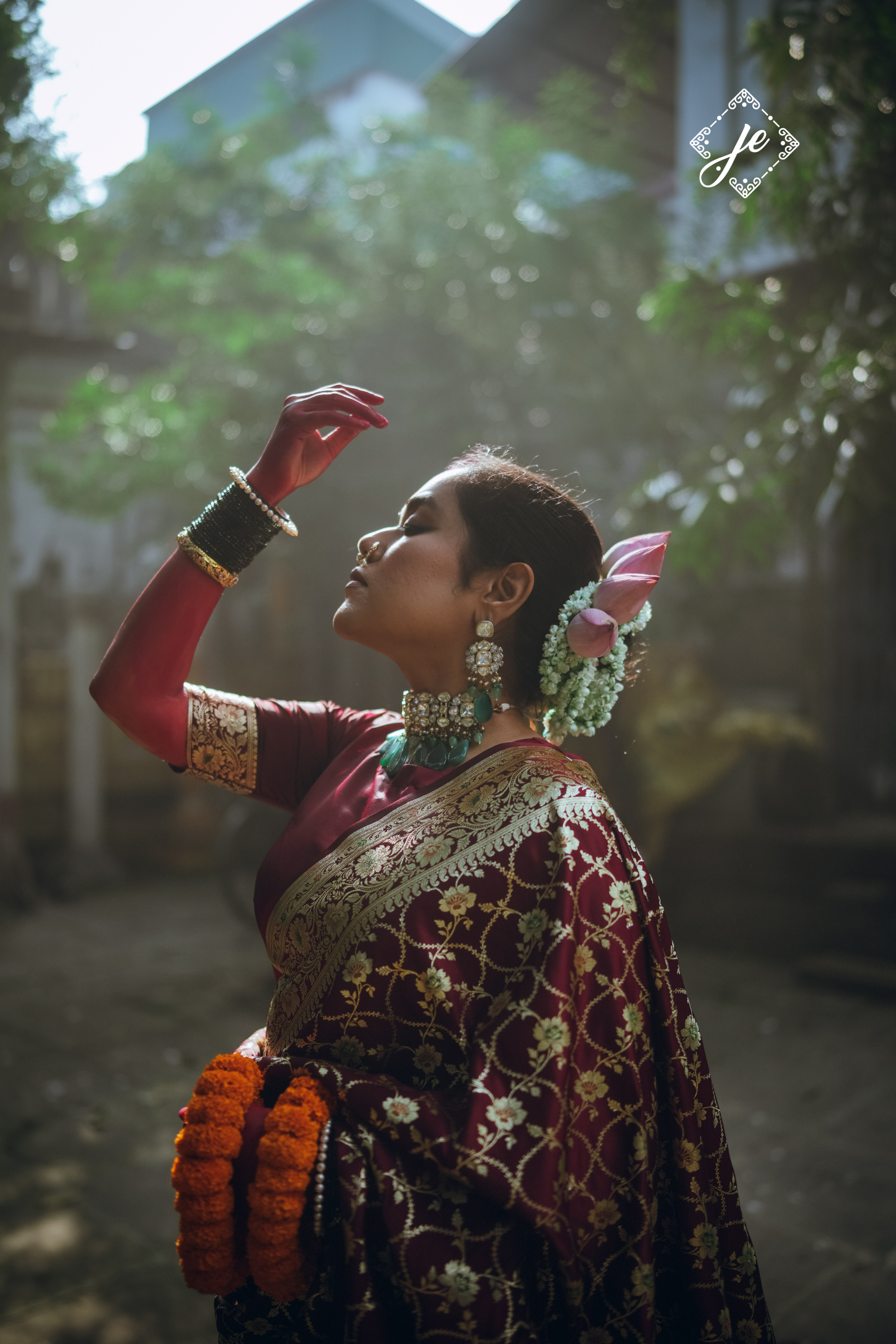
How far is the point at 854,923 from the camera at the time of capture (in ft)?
18.8

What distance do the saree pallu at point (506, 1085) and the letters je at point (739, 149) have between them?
1.59m

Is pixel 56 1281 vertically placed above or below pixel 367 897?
below

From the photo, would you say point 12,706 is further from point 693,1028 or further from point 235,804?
point 693,1028

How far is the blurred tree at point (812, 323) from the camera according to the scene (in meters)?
2.74

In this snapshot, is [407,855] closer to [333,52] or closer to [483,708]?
[483,708]

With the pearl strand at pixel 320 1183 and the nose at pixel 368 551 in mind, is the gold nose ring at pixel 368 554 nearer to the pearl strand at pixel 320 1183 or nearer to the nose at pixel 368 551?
the nose at pixel 368 551

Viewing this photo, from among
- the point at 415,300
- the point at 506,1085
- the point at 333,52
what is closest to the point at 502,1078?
the point at 506,1085

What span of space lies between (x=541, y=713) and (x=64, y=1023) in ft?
13.1

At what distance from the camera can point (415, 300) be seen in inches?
268

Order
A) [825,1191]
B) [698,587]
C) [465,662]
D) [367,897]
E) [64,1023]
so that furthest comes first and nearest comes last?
[698,587] → [64,1023] → [825,1191] → [465,662] → [367,897]

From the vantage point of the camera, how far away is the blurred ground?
2781mm

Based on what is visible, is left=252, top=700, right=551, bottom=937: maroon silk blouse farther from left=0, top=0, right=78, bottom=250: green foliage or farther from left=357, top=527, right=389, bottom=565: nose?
→ left=0, top=0, right=78, bottom=250: green foliage

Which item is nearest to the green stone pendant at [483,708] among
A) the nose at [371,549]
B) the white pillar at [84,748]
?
the nose at [371,549]

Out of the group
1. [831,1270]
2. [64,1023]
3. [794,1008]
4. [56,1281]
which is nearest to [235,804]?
[64,1023]
